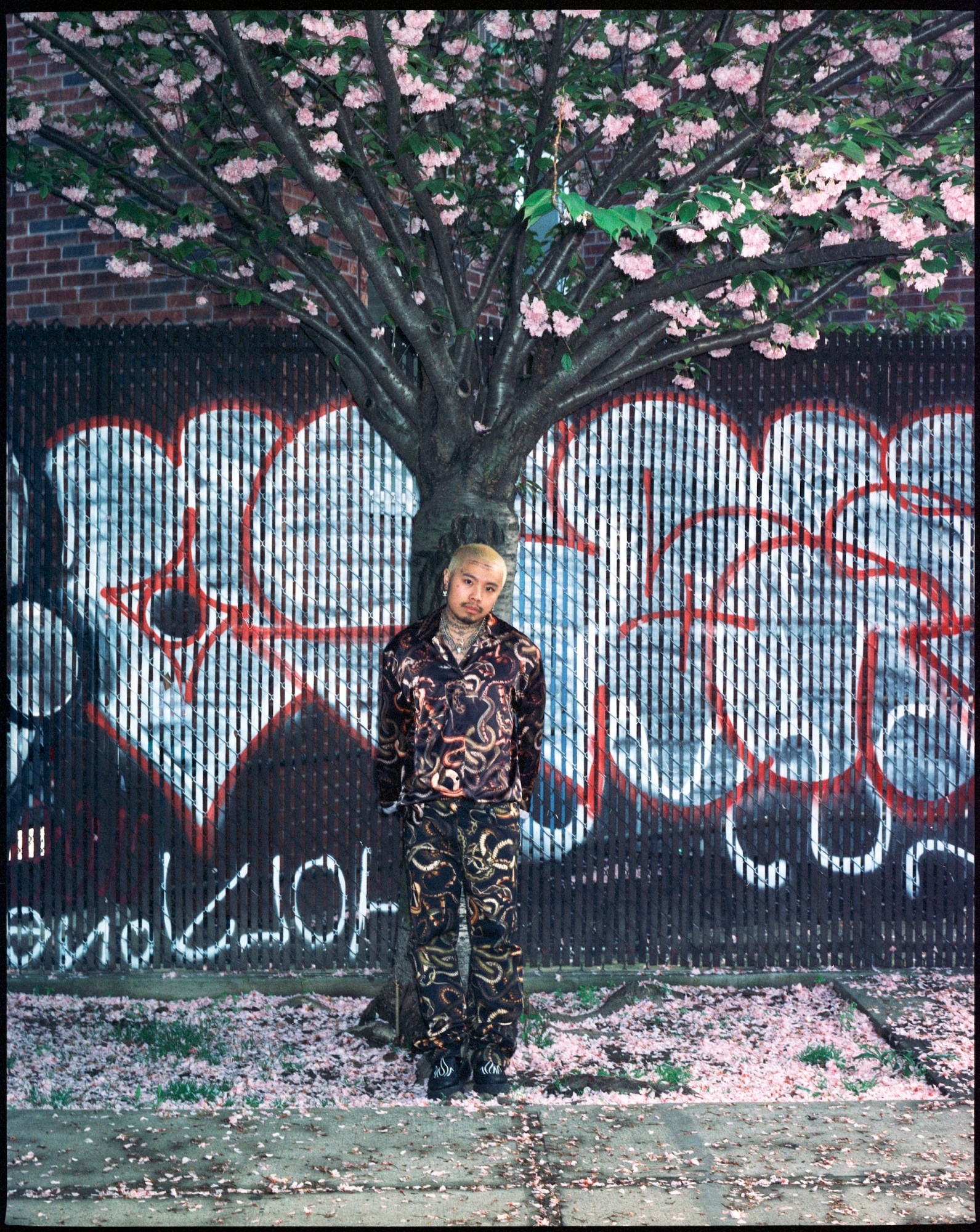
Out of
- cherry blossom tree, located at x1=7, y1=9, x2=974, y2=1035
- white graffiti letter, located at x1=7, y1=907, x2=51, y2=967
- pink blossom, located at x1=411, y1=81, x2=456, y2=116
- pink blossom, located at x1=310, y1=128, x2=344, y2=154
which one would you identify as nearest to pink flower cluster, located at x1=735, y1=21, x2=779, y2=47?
cherry blossom tree, located at x1=7, y1=9, x2=974, y2=1035

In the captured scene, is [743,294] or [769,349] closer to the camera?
[743,294]

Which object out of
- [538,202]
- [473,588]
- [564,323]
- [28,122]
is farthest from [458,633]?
[28,122]

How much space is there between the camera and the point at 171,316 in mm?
7750

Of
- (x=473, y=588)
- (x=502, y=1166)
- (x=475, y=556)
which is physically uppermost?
(x=475, y=556)

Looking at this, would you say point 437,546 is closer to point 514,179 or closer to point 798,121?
point 514,179

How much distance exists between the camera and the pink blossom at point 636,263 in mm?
5324

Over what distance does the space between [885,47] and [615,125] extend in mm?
1191

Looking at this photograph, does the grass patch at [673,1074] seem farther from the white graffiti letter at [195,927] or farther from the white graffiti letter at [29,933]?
the white graffiti letter at [29,933]

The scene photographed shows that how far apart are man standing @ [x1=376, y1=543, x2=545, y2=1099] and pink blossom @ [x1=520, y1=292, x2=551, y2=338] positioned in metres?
1.17

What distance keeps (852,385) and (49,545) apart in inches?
169

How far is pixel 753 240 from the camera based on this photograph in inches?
192

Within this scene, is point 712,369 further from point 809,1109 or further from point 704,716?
point 809,1109

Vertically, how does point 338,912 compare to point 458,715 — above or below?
below

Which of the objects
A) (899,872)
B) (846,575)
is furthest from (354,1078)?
(846,575)
